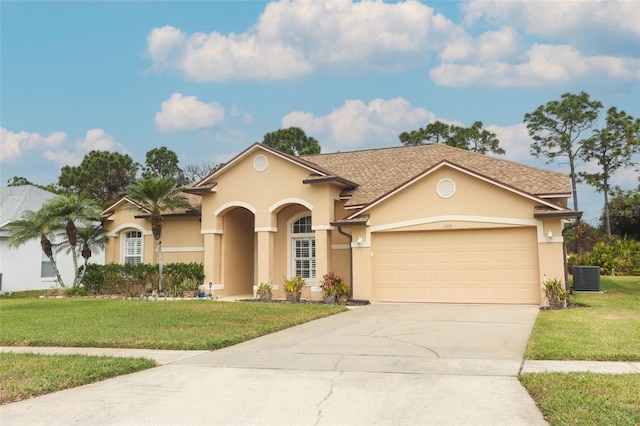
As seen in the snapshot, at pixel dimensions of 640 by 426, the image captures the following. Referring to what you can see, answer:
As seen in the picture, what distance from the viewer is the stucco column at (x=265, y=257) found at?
66.9ft

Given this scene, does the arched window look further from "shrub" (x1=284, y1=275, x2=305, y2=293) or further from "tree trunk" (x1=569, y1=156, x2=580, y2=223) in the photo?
"tree trunk" (x1=569, y1=156, x2=580, y2=223)

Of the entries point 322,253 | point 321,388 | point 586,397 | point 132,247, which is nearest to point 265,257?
point 322,253

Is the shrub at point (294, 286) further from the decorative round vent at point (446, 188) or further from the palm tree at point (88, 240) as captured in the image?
the palm tree at point (88, 240)

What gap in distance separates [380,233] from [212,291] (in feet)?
24.5

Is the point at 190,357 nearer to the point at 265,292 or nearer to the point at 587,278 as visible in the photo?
the point at 265,292

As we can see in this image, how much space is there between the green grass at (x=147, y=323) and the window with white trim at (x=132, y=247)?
6341mm

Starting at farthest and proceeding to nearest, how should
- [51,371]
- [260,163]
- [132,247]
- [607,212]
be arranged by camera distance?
[607,212], [132,247], [260,163], [51,371]

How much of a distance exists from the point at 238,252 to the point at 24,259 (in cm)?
1118

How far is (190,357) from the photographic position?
8617 millimetres

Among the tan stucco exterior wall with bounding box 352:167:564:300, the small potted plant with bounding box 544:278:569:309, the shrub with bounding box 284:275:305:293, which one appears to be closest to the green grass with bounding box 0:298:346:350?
the shrub with bounding box 284:275:305:293

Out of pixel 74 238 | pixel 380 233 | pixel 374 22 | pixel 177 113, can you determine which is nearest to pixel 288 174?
pixel 380 233

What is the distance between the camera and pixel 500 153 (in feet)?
Result: 175

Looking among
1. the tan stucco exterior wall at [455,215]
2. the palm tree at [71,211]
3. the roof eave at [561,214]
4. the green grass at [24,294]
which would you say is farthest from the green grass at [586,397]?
the green grass at [24,294]

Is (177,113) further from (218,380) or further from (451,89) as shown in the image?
(218,380)
